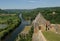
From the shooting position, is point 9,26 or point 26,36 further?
point 9,26

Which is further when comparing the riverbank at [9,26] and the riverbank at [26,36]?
the riverbank at [9,26]

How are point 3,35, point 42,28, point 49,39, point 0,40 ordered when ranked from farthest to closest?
point 3,35 → point 0,40 → point 42,28 → point 49,39

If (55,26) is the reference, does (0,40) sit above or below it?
below

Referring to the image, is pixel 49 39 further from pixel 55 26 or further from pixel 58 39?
pixel 55 26

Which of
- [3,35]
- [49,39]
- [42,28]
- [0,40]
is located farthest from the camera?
[3,35]

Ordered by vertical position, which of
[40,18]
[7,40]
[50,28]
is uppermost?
[40,18]

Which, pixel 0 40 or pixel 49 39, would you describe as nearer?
pixel 49 39

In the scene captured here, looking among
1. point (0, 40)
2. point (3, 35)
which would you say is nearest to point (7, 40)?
point (0, 40)

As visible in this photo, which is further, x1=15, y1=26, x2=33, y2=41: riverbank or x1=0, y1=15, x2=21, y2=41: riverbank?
x1=0, y1=15, x2=21, y2=41: riverbank

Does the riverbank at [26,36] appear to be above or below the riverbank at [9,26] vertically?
above

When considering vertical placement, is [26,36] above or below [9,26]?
above

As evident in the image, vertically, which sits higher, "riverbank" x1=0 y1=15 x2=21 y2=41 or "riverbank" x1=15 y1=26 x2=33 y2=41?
"riverbank" x1=15 y1=26 x2=33 y2=41
